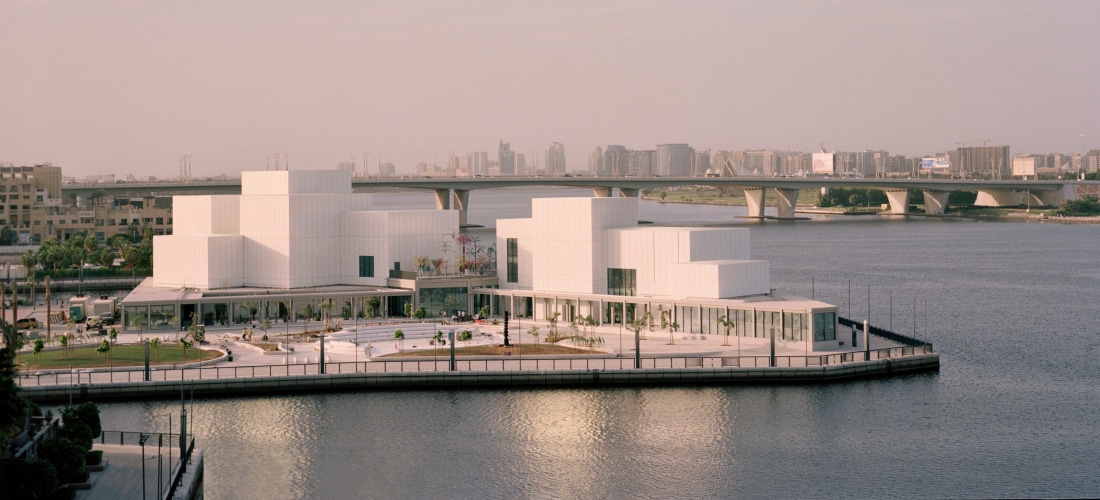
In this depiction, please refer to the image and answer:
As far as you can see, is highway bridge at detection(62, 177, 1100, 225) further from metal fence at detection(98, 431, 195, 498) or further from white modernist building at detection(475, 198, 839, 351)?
metal fence at detection(98, 431, 195, 498)

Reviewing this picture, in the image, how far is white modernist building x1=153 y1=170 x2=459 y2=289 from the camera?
56.5m

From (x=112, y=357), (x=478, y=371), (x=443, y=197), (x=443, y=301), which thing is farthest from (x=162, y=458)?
(x=443, y=197)

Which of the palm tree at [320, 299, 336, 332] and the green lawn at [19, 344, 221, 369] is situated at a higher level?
the palm tree at [320, 299, 336, 332]

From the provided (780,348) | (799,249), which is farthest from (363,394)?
(799,249)

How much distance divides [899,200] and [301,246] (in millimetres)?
116368

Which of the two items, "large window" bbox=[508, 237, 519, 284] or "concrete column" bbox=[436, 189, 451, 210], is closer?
"large window" bbox=[508, 237, 519, 284]

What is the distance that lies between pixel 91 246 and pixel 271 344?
47262mm

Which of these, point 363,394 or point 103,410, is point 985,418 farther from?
point 103,410

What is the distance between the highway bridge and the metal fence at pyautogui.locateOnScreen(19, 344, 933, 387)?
80947 mm

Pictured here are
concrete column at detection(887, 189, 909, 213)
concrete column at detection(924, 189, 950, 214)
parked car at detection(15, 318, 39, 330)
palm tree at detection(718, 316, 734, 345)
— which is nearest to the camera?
palm tree at detection(718, 316, 734, 345)

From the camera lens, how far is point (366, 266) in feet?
186

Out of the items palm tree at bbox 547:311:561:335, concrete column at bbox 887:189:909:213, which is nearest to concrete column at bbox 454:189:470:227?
concrete column at bbox 887:189:909:213

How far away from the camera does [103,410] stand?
122ft

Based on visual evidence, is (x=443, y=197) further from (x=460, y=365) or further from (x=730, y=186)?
(x=460, y=365)
